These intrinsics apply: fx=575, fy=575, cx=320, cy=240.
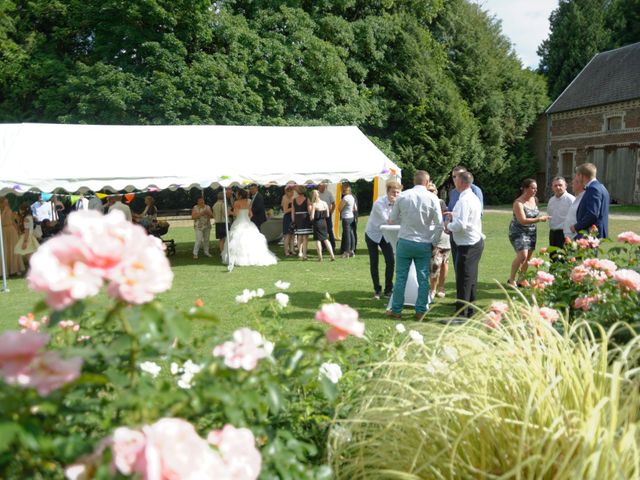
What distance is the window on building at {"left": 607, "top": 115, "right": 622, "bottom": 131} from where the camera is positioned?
31337mm

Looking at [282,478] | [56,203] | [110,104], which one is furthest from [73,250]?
[110,104]

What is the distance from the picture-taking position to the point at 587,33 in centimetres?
4122

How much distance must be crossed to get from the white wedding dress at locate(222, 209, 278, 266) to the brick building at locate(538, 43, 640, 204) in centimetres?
2454

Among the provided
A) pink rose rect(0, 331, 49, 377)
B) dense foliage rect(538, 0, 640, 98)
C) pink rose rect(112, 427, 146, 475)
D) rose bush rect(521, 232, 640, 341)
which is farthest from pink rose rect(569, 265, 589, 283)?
dense foliage rect(538, 0, 640, 98)

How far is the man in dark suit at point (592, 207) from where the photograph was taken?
654 cm

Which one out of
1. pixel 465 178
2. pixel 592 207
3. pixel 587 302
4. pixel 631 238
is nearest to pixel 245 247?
pixel 465 178

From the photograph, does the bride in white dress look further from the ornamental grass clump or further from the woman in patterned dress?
the ornamental grass clump

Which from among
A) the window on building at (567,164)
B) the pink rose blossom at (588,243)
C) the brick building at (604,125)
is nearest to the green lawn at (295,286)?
the pink rose blossom at (588,243)

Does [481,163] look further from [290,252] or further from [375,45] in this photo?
[290,252]

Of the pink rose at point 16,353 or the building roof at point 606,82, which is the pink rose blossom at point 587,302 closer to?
the pink rose at point 16,353

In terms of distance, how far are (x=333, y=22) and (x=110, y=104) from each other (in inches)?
410

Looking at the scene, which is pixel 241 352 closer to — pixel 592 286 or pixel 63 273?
pixel 63 273

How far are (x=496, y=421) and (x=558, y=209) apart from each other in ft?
21.5

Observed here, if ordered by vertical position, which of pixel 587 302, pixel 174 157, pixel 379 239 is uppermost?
pixel 174 157
